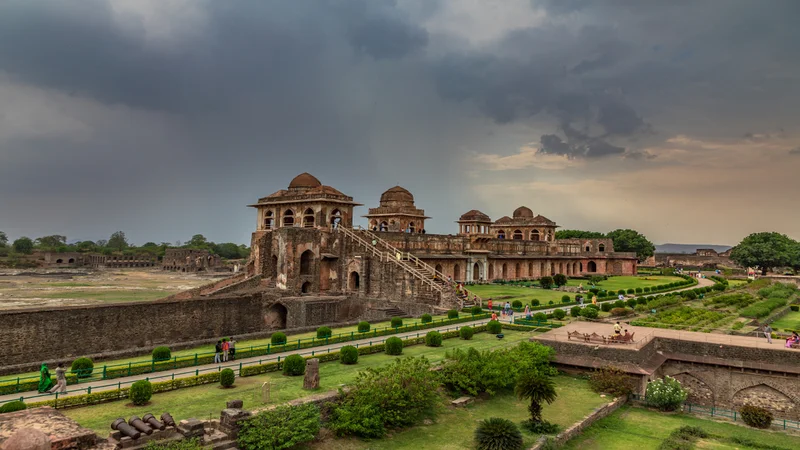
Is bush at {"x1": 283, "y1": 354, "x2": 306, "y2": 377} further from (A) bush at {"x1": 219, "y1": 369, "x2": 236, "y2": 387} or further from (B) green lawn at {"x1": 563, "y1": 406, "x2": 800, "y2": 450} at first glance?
(B) green lawn at {"x1": 563, "y1": 406, "x2": 800, "y2": 450}

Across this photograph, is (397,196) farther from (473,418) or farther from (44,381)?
(44,381)

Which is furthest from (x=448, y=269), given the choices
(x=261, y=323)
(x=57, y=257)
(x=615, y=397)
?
(x=57, y=257)

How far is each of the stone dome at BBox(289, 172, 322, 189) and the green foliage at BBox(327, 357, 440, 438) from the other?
38.8 m

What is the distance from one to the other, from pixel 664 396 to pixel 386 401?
12.8 metres

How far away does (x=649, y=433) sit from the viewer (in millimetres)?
19656

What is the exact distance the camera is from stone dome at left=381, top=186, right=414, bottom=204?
71.3 metres

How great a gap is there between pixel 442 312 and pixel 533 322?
714 cm

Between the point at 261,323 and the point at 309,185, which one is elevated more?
the point at 309,185

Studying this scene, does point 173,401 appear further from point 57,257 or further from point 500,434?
point 57,257

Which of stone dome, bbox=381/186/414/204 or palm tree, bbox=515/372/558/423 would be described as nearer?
palm tree, bbox=515/372/558/423

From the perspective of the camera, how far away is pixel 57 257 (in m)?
118

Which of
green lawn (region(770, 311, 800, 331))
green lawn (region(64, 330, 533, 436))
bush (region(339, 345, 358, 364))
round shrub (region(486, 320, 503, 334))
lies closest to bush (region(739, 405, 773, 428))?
round shrub (region(486, 320, 503, 334))

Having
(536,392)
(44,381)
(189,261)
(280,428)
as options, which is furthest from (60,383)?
(189,261)

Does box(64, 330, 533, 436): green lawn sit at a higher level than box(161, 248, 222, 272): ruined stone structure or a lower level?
lower
